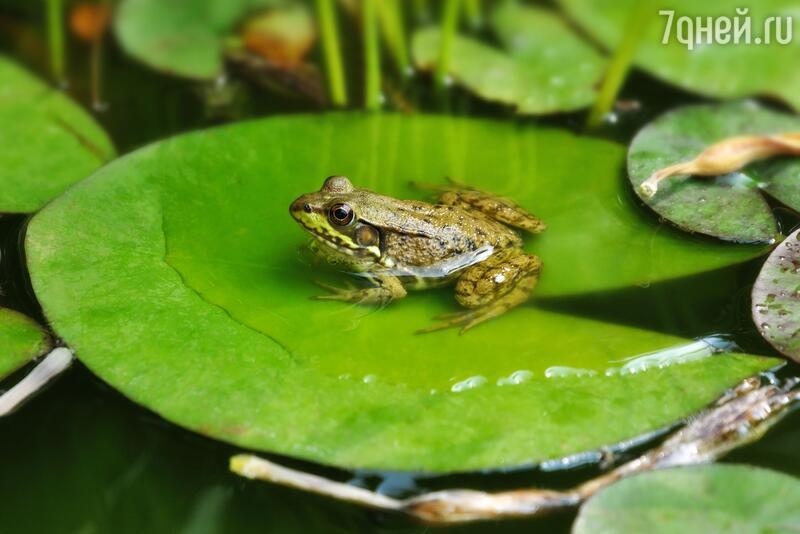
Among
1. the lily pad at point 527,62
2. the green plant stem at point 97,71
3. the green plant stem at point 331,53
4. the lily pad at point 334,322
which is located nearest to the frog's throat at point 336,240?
the lily pad at point 334,322

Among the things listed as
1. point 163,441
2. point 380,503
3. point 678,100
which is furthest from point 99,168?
point 678,100

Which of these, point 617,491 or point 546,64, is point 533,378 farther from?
point 546,64

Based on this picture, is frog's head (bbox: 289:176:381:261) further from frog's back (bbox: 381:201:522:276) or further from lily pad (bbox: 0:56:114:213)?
lily pad (bbox: 0:56:114:213)

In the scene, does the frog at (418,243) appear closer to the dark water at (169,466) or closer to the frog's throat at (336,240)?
the frog's throat at (336,240)

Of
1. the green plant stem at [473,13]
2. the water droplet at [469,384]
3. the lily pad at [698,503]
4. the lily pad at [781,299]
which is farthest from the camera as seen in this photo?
the green plant stem at [473,13]

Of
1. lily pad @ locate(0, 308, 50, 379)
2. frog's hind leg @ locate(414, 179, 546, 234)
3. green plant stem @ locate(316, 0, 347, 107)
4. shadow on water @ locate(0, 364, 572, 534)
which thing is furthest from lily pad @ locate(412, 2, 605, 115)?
lily pad @ locate(0, 308, 50, 379)

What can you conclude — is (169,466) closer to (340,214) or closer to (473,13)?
(340,214)
